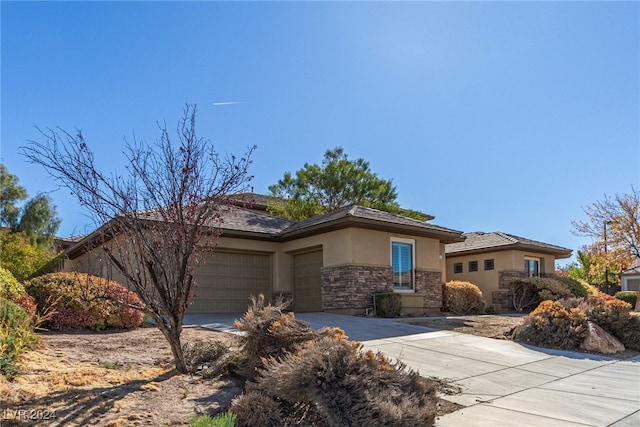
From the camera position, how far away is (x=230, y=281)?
1755 centimetres

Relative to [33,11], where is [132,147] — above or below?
below

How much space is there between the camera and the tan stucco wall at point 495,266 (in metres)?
24.0

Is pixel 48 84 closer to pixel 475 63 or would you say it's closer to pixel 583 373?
pixel 475 63

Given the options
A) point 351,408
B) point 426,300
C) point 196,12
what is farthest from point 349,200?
point 351,408

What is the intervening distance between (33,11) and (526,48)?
10131 millimetres

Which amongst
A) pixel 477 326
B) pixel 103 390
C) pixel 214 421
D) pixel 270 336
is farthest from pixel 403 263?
pixel 214 421

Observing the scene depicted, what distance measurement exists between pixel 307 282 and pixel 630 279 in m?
28.3

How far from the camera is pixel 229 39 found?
11.1m

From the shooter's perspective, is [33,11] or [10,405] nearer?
[10,405]

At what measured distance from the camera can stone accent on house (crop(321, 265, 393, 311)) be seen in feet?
52.6

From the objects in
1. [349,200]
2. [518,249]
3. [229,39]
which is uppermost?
[229,39]

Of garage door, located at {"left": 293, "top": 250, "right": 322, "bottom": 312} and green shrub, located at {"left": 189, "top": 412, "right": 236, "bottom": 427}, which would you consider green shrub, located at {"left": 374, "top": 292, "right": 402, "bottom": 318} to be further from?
green shrub, located at {"left": 189, "top": 412, "right": 236, "bottom": 427}

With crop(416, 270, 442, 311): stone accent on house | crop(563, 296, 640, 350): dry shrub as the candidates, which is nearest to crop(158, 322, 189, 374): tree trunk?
crop(563, 296, 640, 350): dry shrub

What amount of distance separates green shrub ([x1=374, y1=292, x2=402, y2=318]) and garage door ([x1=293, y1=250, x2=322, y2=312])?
7.54 feet
